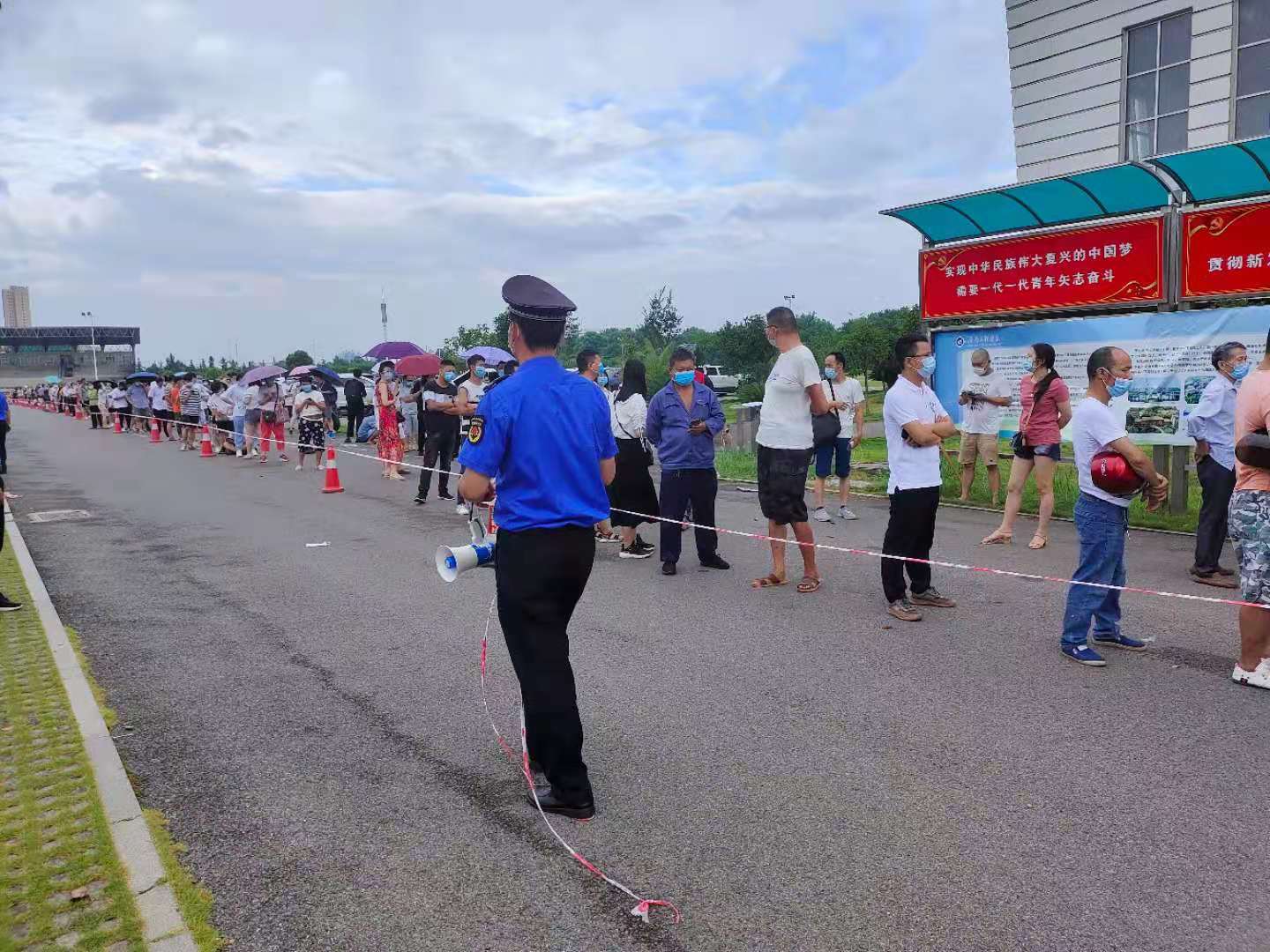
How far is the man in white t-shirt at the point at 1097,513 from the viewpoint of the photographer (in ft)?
17.1

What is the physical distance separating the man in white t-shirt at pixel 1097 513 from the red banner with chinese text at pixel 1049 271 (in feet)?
17.5

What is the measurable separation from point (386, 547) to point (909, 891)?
7.05 metres

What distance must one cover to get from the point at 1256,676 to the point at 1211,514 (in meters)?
2.82

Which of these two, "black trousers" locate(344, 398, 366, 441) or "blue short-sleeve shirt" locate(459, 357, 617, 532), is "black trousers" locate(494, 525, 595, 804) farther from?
"black trousers" locate(344, 398, 366, 441)

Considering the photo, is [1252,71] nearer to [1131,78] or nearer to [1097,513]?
[1131,78]

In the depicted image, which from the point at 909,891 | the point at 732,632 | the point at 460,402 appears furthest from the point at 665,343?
the point at 909,891

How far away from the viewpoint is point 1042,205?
1077cm

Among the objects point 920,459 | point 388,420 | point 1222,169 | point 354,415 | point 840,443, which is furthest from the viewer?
point 354,415

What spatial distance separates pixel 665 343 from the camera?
165 feet

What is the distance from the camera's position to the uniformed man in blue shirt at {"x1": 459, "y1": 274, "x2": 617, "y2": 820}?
3.48 meters

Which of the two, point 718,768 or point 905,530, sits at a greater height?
point 905,530

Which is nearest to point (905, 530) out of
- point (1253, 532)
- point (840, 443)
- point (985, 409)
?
point (1253, 532)

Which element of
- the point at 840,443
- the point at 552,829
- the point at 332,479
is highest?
the point at 840,443

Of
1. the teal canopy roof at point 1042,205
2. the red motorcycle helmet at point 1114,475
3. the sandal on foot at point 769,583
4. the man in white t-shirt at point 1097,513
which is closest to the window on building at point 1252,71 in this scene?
the teal canopy roof at point 1042,205
